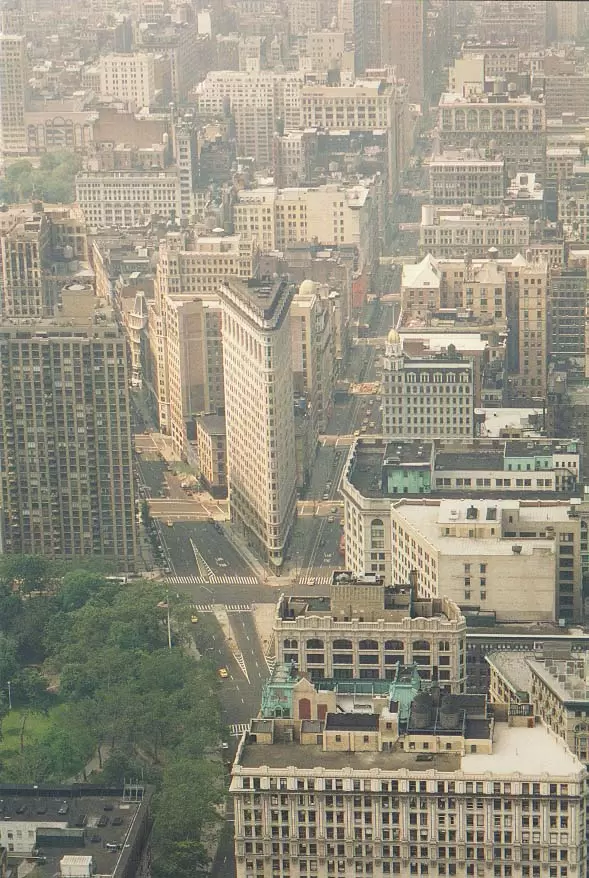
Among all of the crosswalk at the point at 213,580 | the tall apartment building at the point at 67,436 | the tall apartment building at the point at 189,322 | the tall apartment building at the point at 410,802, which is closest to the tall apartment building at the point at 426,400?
the crosswalk at the point at 213,580

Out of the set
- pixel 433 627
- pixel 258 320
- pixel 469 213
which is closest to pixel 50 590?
pixel 258 320

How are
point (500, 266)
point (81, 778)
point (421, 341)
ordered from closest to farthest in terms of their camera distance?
1. point (81, 778)
2. point (421, 341)
3. point (500, 266)

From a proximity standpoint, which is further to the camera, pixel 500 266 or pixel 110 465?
pixel 500 266

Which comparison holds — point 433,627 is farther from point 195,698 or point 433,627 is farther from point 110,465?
point 110,465

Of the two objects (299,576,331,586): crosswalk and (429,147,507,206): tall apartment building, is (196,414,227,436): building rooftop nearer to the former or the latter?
(299,576,331,586): crosswalk

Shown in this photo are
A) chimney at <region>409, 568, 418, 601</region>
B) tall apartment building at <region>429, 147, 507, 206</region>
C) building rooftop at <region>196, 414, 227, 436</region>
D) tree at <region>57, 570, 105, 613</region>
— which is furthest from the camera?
tall apartment building at <region>429, 147, 507, 206</region>

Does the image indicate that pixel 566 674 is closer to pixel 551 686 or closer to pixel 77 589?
pixel 551 686

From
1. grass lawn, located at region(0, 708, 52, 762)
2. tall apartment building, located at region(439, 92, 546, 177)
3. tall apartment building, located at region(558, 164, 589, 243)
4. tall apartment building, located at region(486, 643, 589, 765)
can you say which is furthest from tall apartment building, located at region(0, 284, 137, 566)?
tall apartment building, located at region(439, 92, 546, 177)

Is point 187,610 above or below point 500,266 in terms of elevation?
below
